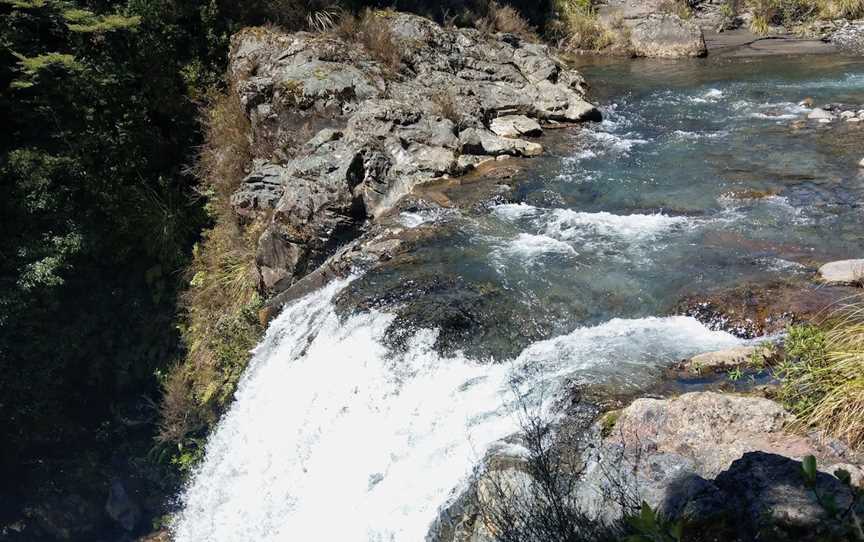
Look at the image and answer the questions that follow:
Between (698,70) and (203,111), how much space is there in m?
13.2

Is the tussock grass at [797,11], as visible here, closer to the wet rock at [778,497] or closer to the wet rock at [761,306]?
the wet rock at [761,306]

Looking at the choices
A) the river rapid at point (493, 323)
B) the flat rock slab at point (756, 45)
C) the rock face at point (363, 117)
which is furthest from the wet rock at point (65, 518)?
the flat rock slab at point (756, 45)

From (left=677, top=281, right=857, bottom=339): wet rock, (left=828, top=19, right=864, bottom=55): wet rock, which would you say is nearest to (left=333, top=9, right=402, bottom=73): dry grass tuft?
(left=677, top=281, right=857, bottom=339): wet rock

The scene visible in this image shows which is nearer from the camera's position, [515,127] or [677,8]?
[515,127]

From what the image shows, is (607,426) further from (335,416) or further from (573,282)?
(335,416)

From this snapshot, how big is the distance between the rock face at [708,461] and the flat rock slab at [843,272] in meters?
2.75

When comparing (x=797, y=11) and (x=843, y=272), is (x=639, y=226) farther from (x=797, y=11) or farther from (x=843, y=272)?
(x=797, y=11)

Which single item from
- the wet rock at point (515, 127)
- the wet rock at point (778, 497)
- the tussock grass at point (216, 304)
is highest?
the wet rock at point (515, 127)

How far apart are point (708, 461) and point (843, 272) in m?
3.68

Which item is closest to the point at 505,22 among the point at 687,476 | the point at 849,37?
the point at 849,37

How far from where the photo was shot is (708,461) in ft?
14.1

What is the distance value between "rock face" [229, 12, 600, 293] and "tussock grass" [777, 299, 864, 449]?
660 cm

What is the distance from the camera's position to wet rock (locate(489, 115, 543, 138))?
12727 millimetres

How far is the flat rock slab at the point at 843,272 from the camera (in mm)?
6484
